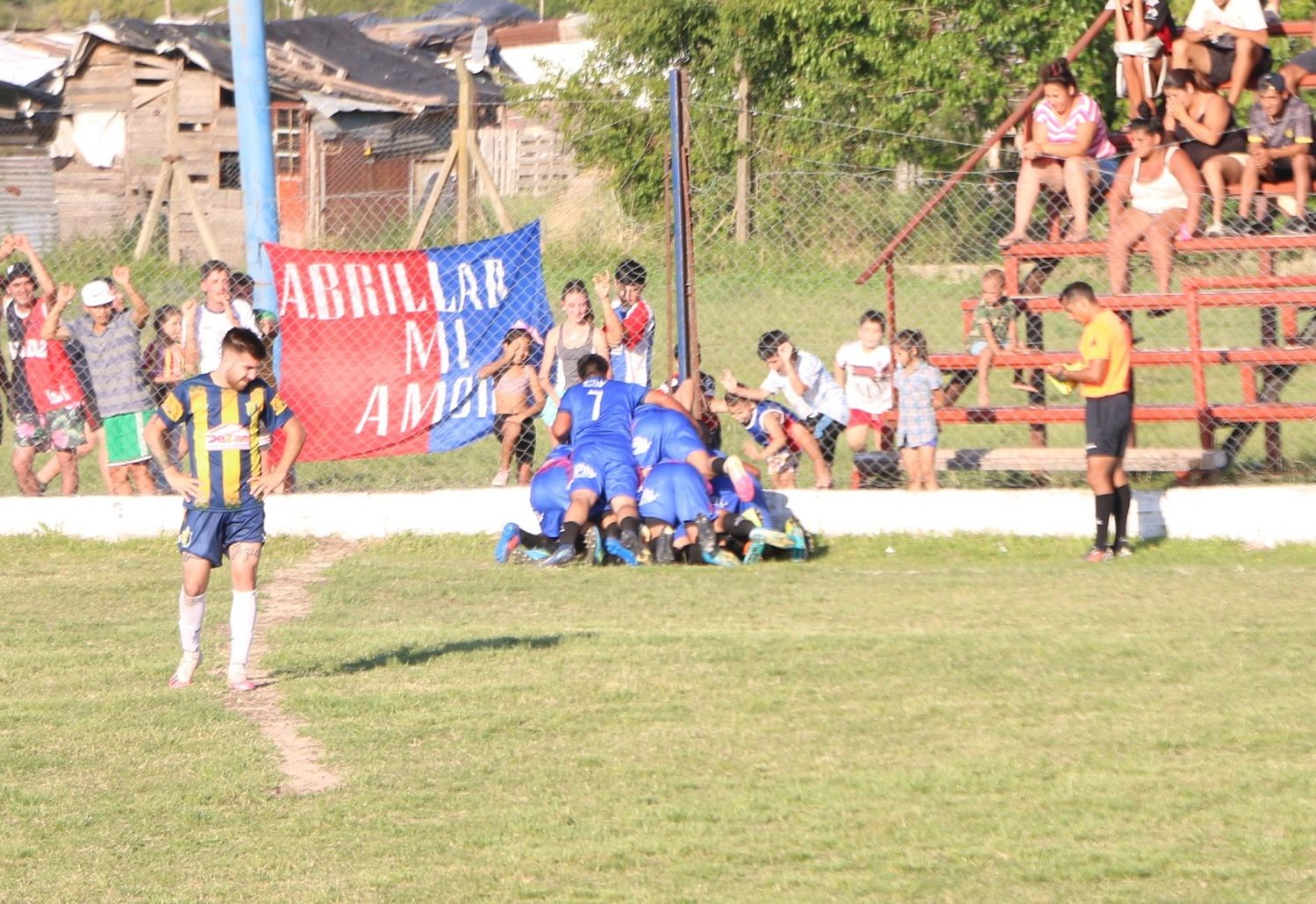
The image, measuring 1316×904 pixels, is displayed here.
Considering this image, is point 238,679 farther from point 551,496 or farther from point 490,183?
point 490,183

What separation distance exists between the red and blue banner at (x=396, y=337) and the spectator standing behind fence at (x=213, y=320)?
0.35 metres

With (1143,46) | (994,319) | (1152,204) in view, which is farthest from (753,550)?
(1143,46)

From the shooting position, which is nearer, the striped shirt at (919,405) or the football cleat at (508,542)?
the football cleat at (508,542)

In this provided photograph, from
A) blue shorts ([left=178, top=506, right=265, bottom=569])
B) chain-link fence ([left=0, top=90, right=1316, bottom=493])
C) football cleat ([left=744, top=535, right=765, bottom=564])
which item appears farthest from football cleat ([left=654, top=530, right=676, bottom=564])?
blue shorts ([left=178, top=506, right=265, bottom=569])

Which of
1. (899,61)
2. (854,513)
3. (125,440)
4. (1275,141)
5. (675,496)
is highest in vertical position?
(899,61)

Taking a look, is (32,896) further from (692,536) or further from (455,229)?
(455,229)

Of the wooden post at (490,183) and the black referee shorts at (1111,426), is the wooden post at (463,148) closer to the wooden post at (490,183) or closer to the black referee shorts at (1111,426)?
the wooden post at (490,183)

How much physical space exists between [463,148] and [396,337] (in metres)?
1.37

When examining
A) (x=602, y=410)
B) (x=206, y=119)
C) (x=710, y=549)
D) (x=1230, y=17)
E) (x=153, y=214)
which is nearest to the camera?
(x=710, y=549)

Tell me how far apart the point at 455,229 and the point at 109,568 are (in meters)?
3.43

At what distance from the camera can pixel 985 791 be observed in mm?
6141

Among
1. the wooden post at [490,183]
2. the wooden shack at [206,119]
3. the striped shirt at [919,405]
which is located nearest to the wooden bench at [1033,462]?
the striped shirt at [919,405]

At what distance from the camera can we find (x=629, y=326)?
40.8ft

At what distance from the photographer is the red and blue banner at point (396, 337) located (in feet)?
40.0
